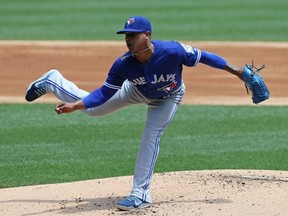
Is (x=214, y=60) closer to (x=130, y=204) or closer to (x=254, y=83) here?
(x=254, y=83)

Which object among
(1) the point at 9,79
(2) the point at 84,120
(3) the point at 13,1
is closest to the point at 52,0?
(3) the point at 13,1

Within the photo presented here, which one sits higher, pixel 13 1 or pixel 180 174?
pixel 13 1

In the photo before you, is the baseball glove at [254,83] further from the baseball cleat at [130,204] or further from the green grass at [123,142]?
the green grass at [123,142]

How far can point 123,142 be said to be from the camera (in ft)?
33.2

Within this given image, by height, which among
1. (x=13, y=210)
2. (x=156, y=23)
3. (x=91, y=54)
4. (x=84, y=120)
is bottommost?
(x=13, y=210)

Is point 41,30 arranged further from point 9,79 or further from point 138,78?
point 138,78

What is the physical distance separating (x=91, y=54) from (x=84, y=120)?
679 cm

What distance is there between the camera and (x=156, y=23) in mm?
23203

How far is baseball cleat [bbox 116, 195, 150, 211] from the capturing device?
22.1 ft

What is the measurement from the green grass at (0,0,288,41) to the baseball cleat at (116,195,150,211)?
526 inches

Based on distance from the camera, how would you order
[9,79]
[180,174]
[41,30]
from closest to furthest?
[180,174], [9,79], [41,30]

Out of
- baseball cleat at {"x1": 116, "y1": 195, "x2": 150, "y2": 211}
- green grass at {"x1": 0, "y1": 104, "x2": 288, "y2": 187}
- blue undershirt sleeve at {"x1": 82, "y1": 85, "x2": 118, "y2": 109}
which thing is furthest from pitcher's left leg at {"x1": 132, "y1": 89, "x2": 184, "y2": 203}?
green grass at {"x1": 0, "y1": 104, "x2": 288, "y2": 187}

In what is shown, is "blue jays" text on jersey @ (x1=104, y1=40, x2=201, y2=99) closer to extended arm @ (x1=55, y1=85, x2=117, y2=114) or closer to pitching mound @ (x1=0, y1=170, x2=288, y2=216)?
extended arm @ (x1=55, y1=85, x2=117, y2=114)

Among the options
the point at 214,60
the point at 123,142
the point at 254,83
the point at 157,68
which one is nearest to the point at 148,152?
the point at 157,68
